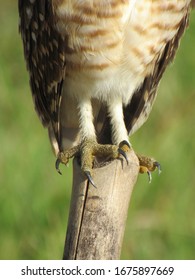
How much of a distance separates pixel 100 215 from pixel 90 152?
2.31ft

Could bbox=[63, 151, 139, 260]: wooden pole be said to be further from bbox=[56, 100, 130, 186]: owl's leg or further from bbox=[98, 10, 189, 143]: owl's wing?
bbox=[98, 10, 189, 143]: owl's wing

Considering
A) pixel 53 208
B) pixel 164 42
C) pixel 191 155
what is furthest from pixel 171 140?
pixel 164 42

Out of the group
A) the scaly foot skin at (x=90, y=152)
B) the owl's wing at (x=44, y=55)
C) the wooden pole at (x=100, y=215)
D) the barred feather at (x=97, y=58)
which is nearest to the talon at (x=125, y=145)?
the scaly foot skin at (x=90, y=152)

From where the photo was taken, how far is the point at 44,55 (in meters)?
6.68

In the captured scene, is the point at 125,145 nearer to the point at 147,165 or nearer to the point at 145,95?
the point at 147,165

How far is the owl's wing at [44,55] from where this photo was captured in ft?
21.4

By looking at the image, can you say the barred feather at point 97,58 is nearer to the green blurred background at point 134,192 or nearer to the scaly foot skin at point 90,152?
the scaly foot skin at point 90,152

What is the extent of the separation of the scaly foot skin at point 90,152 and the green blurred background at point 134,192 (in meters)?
1.54

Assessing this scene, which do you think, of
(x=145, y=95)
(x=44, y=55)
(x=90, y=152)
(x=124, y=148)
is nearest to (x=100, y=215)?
(x=124, y=148)

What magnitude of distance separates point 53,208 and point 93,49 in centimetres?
204

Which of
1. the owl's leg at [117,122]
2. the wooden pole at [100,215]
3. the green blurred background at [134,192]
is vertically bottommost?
the green blurred background at [134,192]

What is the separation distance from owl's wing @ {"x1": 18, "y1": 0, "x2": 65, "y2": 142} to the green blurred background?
1288mm

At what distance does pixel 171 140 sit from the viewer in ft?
29.0
